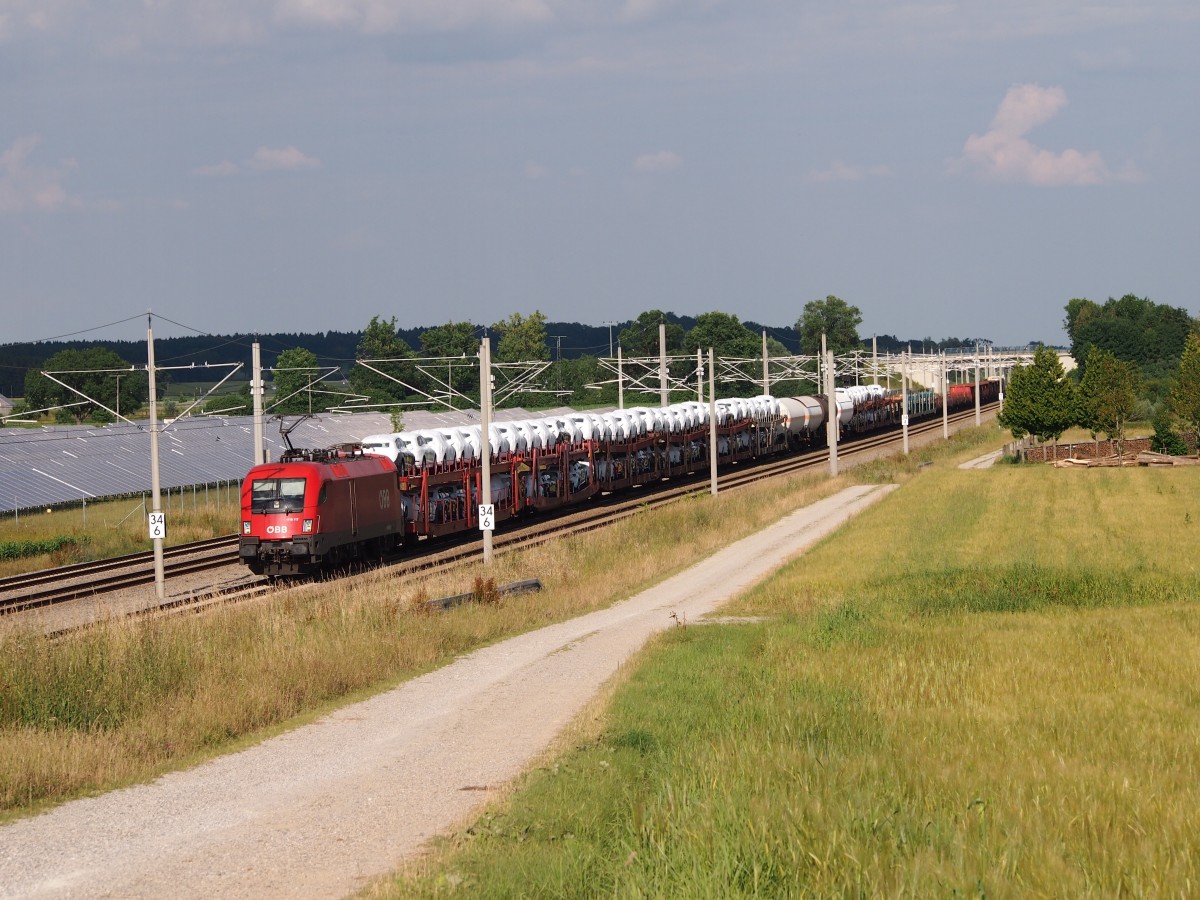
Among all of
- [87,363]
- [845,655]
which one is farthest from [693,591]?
[87,363]

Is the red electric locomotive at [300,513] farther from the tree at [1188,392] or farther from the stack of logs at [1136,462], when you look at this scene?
the tree at [1188,392]

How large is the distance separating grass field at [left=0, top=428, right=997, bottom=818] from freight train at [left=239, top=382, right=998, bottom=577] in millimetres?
4954

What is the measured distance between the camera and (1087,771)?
1185 cm

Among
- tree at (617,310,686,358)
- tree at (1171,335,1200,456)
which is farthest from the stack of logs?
tree at (617,310,686,358)

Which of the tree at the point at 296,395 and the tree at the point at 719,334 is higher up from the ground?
the tree at the point at 719,334

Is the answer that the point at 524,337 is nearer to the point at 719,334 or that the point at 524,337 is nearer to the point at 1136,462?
the point at 719,334

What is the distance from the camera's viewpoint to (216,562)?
4138cm

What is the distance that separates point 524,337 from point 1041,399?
81570 millimetres

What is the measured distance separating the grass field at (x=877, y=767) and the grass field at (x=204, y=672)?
4062 millimetres

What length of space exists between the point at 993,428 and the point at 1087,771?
11083 cm

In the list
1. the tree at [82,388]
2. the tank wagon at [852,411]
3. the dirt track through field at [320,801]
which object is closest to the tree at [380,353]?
the tree at [82,388]

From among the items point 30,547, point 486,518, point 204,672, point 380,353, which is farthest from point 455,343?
point 204,672

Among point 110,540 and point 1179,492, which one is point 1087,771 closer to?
point 110,540

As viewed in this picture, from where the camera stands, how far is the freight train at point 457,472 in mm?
35750
